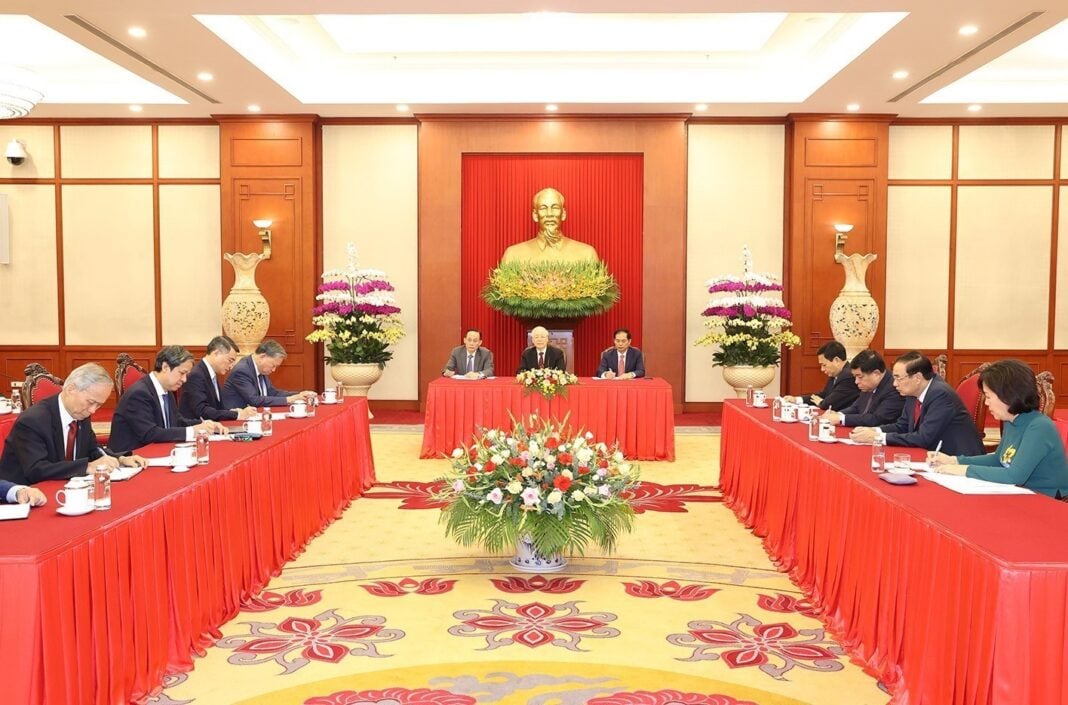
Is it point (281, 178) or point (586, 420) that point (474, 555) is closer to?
point (586, 420)

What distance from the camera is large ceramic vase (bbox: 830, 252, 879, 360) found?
1035 cm

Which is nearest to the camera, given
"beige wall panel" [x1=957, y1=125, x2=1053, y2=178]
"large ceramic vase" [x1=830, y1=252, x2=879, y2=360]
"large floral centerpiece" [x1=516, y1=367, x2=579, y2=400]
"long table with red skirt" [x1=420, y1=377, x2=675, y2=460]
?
"large floral centerpiece" [x1=516, y1=367, x2=579, y2=400]

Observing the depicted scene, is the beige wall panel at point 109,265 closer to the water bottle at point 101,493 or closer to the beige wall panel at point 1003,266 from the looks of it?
the water bottle at point 101,493

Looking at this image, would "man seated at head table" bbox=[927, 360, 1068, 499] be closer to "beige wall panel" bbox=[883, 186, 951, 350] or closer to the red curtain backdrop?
the red curtain backdrop

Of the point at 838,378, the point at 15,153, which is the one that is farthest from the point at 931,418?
the point at 15,153

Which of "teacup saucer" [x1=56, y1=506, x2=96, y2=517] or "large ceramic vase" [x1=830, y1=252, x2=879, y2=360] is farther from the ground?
"large ceramic vase" [x1=830, y1=252, x2=879, y2=360]

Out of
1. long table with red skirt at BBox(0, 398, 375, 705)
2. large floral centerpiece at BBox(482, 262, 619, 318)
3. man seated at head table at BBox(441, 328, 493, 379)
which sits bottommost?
long table with red skirt at BBox(0, 398, 375, 705)

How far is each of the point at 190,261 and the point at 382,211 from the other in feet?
8.24

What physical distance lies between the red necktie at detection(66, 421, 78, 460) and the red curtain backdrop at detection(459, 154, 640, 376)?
288 inches

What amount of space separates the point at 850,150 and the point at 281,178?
22.5 ft

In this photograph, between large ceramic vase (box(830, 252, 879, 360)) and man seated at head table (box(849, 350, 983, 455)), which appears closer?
man seated at head table (box(849, 350, 983, 455))

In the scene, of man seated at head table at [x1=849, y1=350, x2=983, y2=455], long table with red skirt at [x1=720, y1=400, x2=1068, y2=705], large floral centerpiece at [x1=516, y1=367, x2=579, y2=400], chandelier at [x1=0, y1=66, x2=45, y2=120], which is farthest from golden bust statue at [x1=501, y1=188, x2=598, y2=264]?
man seated at head table at [x1=849, y1=350, x2=983, y2=455]

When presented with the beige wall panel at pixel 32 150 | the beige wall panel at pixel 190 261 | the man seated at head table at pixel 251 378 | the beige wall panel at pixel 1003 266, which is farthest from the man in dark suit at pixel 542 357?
the beige wall panel at pixel 32 150

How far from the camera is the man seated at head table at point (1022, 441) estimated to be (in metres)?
3.59
